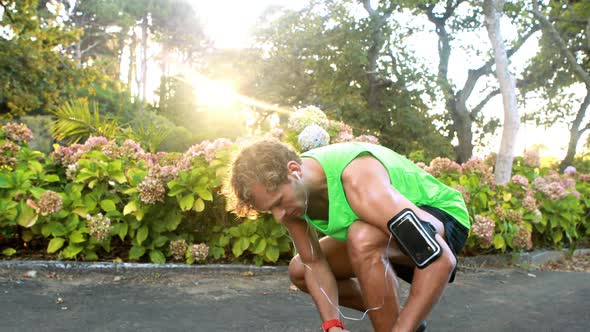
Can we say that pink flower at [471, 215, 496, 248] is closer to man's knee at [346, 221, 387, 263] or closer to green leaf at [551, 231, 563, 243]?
green leaf at [551, 231, 563, 243]

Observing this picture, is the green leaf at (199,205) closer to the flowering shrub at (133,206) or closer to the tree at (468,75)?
the flowering shrub at (133,206)

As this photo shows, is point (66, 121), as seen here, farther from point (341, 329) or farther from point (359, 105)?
point (359, 105)

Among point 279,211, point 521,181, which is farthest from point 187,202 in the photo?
point 521,181

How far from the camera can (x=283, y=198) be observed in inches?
86.7

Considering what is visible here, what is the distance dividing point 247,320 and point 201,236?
1.52 metres

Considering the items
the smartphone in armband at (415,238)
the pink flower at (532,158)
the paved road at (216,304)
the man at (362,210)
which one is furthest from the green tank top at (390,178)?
the pink flower at (532,158)

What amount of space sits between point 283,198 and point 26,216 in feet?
8.40

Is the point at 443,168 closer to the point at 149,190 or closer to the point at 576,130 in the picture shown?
the point at 149,190

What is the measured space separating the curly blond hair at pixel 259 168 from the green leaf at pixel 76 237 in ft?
7.18

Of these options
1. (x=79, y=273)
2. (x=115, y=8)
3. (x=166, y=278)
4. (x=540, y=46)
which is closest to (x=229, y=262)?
(x=166, y=278)

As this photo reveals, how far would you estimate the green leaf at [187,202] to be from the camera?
4059 mm

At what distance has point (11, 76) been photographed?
8438mm

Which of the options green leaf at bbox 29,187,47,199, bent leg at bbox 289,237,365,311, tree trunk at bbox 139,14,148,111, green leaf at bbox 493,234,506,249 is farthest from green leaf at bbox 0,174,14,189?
tree trunk at bbox 139,14,148,111

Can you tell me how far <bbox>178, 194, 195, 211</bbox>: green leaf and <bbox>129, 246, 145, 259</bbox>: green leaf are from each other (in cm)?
46
